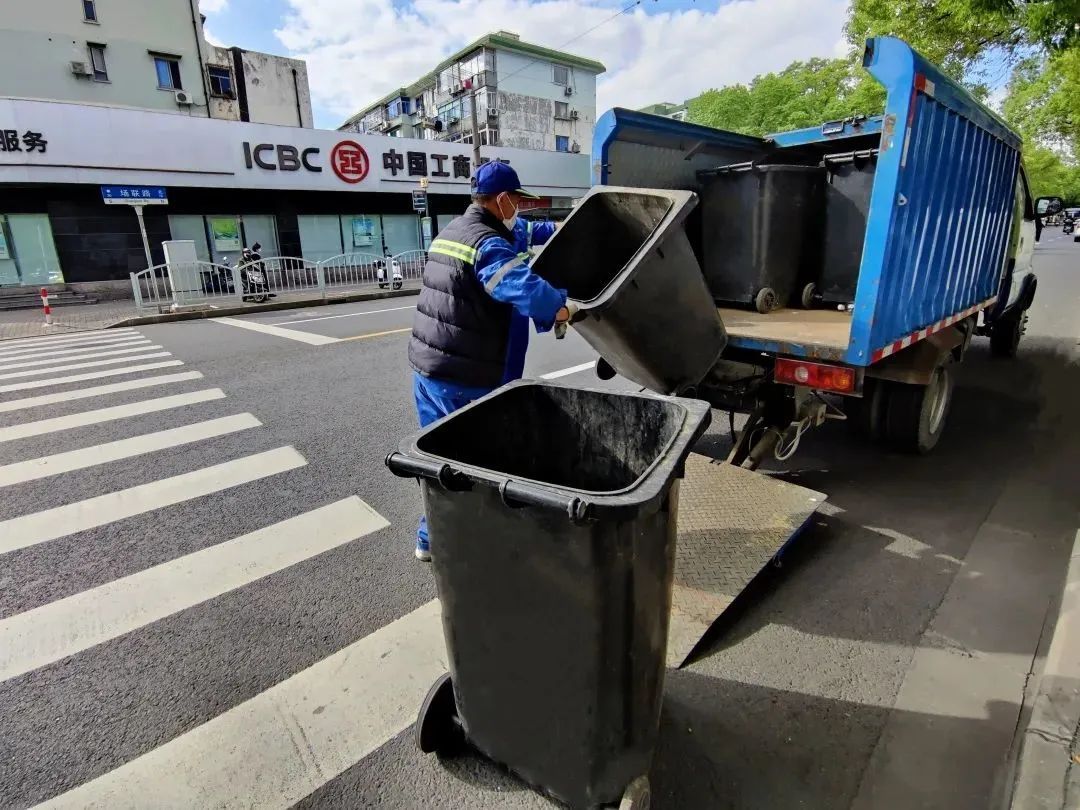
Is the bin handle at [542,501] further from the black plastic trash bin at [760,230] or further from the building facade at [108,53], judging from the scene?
the building facade at [108,53]

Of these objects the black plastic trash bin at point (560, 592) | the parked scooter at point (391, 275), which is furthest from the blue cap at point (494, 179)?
the parked scooter at point (391, 275)

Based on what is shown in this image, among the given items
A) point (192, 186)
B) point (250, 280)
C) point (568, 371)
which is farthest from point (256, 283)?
point (568, 371)

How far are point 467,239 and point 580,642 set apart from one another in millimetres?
1913

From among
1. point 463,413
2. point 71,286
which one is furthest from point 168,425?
point 71,286

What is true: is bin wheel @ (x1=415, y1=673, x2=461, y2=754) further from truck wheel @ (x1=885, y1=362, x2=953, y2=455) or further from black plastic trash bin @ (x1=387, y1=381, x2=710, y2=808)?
truck wheel @ (x1=885, y1=362, x2=953, y2=455)

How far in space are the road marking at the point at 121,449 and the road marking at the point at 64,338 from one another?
719 cm

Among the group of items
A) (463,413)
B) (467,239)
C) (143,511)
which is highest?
(467,239)

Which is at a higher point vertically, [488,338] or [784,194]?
[784,194]

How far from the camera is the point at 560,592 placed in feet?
5.08

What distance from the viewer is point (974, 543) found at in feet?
11.3

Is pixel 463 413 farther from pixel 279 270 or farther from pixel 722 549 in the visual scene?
pixel 279 270

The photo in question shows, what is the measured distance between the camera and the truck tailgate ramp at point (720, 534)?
271 centimetres

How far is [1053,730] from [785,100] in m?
34.4

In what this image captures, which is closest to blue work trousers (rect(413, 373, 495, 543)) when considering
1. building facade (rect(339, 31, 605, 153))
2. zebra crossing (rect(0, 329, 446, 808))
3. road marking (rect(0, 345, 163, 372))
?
zebra crossing (rect(0, 329, 446, 808))
